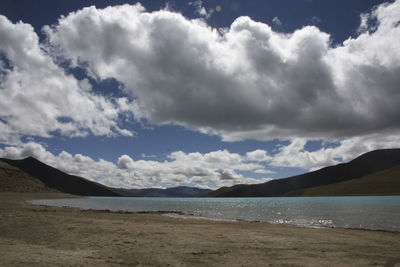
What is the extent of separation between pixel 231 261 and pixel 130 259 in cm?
595

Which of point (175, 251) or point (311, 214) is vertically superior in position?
point (175, 251)

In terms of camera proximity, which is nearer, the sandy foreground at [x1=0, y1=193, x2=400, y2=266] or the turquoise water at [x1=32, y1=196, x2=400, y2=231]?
the sandy foreground at [x1=0, y1=193, x2=400, y2=266]

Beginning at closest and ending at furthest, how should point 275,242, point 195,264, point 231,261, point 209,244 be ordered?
1. point 195,264
2. point 231,261
3. point 209,244
4. point 275,242

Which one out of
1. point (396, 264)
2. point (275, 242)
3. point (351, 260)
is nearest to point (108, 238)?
point (275, 242)

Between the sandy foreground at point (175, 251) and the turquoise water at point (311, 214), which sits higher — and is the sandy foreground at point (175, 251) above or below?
above

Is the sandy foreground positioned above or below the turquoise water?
above

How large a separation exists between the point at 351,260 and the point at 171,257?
11.6m

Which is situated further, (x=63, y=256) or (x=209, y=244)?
(x=209, y=244)

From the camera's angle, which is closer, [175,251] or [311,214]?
[175,251]

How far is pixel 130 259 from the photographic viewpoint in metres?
15.3

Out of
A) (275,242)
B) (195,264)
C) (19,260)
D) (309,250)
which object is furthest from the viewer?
(275,242)

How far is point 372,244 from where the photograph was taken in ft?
77.4

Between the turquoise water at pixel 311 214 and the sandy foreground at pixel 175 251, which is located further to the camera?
the turquoise water at pixel 311 214

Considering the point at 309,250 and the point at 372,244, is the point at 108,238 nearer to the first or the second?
the point at 309,250
